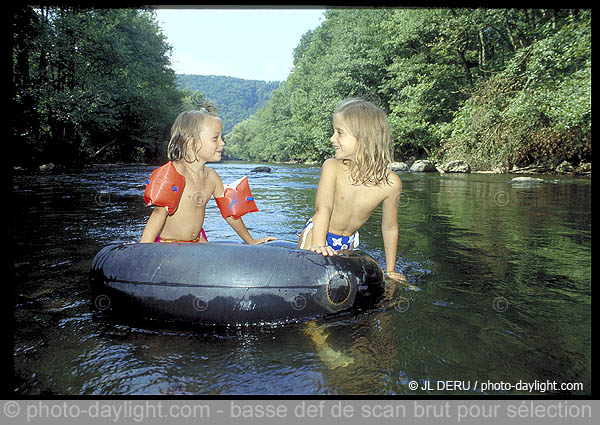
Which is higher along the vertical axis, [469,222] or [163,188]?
[163,188]

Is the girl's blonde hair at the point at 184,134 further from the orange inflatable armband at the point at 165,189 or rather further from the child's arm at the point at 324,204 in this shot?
the child's arm at the point at 324,204

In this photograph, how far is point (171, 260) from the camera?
2.63 meters

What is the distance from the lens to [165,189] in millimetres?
2992

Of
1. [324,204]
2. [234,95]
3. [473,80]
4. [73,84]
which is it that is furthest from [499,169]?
[234,95]

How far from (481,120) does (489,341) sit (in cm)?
1523

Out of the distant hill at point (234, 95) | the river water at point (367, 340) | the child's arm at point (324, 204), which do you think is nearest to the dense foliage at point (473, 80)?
the child's arm at point (324, 204)

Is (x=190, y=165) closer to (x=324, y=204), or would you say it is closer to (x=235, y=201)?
(x=235, y=201)

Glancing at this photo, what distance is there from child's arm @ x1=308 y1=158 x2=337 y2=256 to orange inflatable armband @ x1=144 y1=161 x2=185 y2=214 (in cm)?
104

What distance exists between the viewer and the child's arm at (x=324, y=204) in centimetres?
311

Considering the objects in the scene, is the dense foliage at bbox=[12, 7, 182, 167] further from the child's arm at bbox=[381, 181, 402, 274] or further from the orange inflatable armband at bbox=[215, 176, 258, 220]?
the child's arm at bbox=[381, 181, 402, 274]

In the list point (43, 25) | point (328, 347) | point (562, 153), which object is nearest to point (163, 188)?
point (328, 347)

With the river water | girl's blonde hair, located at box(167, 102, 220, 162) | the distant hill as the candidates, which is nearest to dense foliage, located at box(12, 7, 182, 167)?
girl's blonde hair, located at box(167, 102, 220, 162)

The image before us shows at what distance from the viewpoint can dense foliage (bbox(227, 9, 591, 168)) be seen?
11.9 meters
